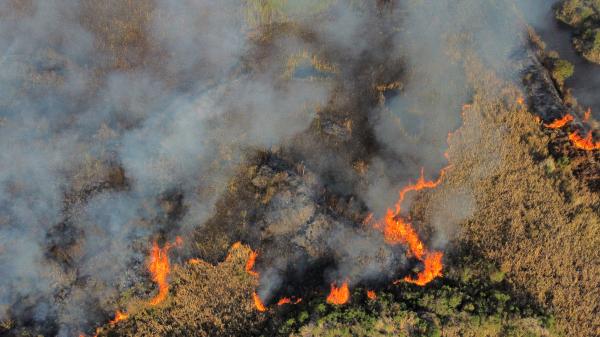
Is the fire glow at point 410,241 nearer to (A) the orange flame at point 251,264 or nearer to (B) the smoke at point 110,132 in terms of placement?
(A) the orange flame at point 251,264

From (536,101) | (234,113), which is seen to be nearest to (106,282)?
(234,113)

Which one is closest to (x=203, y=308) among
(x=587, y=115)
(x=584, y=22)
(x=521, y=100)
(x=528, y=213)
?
(x=528, y=213)

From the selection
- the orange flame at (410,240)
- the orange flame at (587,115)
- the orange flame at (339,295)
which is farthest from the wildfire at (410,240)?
the orange flame at (587,115)

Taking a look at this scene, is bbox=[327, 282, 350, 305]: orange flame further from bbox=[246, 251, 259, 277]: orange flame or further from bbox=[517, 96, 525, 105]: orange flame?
bbox=[517, 96, 525, 105]: orange flame

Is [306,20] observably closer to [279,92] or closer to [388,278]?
[279,92]

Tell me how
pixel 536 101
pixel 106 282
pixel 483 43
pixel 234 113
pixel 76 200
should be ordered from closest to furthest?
pixel 106 282 → pixel 76 200 → pixel 234 113 → pixel 536 101 → pixel 483 43

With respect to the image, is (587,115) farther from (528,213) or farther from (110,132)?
(110,132)
